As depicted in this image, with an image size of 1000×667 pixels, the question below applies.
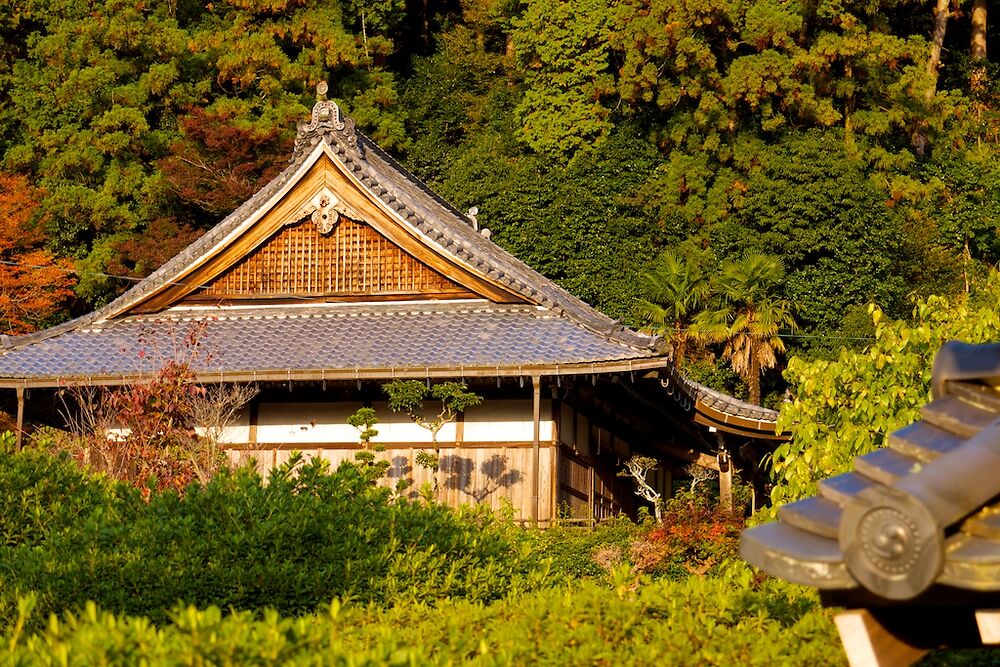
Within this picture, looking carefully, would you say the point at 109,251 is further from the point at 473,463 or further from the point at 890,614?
the point at 890,614

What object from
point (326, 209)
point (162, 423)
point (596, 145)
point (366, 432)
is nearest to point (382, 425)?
point (366, 432)

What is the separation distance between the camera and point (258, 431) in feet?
64.2

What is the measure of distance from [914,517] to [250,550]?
5.22m

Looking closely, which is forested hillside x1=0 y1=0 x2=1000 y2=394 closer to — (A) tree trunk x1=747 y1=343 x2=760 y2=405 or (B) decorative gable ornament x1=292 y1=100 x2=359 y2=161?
(A) tree trunk x1=747 y1=343 x2=760 y2=405

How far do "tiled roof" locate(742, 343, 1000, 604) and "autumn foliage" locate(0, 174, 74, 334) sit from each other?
1093 inches

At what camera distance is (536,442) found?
58.6 feet

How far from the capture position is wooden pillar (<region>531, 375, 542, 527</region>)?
17.5 meters

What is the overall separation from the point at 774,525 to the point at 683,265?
28.2 m

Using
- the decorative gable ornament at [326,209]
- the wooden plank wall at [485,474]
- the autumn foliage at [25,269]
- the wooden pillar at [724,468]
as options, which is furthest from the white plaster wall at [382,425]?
the autumn foliage at [25,269]

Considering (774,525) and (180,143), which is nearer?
(774,525)

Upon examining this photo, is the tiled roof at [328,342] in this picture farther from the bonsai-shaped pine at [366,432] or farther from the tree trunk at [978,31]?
the tree trunk at [978,31]

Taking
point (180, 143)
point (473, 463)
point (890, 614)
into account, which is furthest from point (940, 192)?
point (890, 614)

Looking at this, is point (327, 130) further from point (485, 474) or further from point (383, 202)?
point (485, 474)

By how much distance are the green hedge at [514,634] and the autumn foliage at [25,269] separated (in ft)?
82.2
